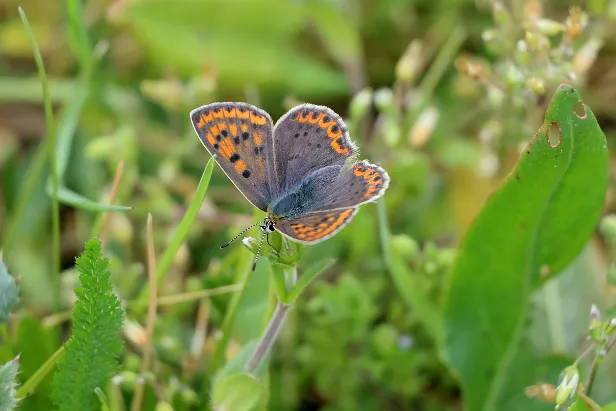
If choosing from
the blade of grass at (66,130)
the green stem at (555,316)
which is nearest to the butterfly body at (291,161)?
the blade of grass at (66,130)

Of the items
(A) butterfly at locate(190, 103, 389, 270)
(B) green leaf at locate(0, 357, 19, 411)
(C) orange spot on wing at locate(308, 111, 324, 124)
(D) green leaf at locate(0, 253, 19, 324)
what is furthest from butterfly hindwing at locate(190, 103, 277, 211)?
(B) green leaf at locate(0, 357, 19, 411)

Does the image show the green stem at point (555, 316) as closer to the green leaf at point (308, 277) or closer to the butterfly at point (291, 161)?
the butterfly at point (291, 161)

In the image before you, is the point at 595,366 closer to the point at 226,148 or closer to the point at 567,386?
the point at 567,386

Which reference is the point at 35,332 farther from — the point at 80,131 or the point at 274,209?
the point at 80,131

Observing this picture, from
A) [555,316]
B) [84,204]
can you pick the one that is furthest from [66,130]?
[555,316]

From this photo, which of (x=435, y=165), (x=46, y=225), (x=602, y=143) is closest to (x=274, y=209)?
(x=602, y=143)
